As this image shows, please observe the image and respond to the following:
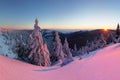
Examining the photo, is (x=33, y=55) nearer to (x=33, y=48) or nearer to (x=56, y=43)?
(x=33, y=48)

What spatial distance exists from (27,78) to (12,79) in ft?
5.06

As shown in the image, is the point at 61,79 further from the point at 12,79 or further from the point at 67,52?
the point at 67,52

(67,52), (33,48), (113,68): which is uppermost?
(113,68)

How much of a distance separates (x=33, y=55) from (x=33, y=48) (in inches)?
69.1

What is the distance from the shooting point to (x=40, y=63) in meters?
41.2

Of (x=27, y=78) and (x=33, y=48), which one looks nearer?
(x=27, y=78)

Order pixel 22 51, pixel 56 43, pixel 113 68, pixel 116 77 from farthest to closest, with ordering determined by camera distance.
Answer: pixel 22 51 < pixel 56 43 < pixel 113 68 < pixel 116 77

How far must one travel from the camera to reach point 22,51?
56.2m

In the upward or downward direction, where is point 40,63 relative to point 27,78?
downward

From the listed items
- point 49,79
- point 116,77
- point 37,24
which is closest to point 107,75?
point 116,77

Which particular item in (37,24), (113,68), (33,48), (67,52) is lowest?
(67,52)

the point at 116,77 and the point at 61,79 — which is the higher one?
the point at 116,77

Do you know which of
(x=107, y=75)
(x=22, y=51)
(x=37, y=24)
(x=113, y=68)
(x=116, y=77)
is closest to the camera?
(x=116, y=77)

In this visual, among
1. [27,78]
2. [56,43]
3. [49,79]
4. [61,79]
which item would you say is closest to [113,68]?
[61,79]
